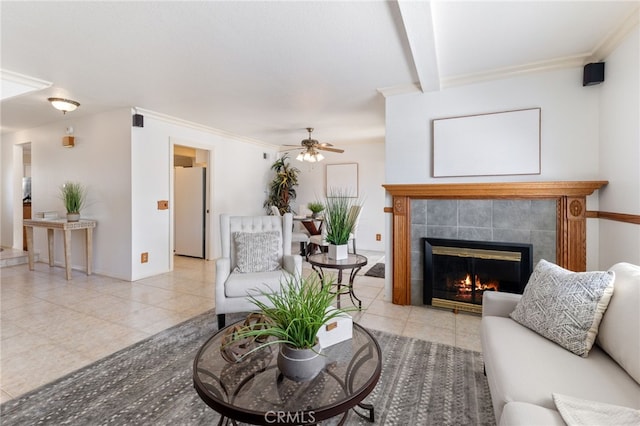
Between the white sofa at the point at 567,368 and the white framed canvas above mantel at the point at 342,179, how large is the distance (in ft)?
16.3

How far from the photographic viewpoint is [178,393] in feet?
5.59

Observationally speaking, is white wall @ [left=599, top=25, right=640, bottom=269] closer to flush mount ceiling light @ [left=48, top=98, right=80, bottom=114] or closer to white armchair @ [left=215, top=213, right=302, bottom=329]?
white armchair @ [left=215, top=213, right=302, bottom=329]

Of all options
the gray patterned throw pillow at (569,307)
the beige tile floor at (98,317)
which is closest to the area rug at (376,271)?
the beige tile floor at (98,317)

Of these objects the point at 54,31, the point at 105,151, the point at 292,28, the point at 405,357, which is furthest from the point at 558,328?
the point at 105,151

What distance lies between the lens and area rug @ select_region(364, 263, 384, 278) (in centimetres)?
440

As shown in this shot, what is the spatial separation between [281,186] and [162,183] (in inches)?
101

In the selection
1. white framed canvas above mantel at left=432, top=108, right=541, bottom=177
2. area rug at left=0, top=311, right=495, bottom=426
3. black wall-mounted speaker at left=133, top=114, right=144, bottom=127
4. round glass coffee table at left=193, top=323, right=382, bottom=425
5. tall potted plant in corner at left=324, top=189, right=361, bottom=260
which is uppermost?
black wall-mounted speaker at left=133, top=114, right=144, bottom=127

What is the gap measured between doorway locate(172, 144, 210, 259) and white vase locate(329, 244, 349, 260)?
10.9 feet

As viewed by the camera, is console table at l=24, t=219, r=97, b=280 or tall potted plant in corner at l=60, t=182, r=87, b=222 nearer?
console table at l=24, t=219, r=97, b=280

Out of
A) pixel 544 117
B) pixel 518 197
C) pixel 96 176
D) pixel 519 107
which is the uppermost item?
pixel 519 107

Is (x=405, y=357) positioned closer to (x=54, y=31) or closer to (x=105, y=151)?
(x=54, y=31)

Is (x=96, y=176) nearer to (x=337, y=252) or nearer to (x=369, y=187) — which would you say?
(x=337, y=252)

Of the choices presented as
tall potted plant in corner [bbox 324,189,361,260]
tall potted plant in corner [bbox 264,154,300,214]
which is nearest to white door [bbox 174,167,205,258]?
tall potted plant in corner [bbox 264,154,300,214]

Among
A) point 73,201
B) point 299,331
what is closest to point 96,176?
point 73,201
